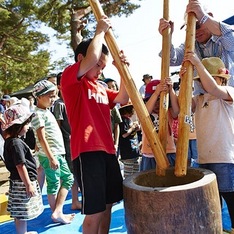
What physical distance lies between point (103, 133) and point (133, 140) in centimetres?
221

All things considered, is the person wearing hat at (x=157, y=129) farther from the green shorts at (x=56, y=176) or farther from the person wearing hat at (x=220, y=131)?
the green shorts at (x=56, y=176)

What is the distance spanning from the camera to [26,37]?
18.8 metres

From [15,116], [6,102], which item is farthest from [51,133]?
[6,102]

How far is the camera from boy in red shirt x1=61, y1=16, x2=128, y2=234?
6.79 ft

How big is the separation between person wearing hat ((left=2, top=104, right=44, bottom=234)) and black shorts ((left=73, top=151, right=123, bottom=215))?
0.84 meters

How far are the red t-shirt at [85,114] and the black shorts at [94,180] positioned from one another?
0.05 meters

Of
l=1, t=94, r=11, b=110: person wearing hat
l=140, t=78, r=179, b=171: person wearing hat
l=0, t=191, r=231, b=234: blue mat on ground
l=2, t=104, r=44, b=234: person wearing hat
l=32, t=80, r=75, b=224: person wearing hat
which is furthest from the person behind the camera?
l=1, t=94, r=11, b=110: person wearing hat

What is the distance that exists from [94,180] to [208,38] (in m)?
1.28

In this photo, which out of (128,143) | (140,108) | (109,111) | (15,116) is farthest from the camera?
(128,143)

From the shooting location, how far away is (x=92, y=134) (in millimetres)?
2131

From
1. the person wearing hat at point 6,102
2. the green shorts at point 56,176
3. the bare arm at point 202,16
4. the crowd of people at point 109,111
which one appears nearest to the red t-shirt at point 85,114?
the crowd of people at point 109,111

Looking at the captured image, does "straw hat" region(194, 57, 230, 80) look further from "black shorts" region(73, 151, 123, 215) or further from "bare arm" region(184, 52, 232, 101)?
"black shorts" region(73, 151, 123, 215)

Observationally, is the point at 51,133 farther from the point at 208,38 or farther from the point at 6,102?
the point at 6,102

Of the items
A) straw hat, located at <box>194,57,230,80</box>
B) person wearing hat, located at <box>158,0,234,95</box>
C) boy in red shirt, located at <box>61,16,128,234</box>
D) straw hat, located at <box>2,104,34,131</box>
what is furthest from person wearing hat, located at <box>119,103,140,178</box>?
straw hat, located at <box>194,57,230,80</box>
